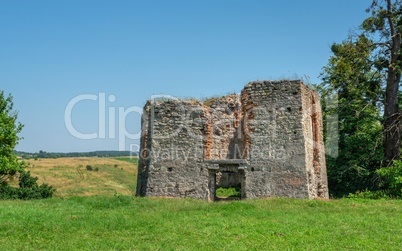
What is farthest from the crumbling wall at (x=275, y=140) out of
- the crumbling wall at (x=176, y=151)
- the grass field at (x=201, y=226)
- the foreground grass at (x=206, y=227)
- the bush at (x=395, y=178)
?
the bush at (x=395, y=178)

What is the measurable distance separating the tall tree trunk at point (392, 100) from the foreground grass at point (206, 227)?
708 cm

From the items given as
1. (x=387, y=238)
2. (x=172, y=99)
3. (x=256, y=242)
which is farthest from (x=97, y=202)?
(x=387, y=238)

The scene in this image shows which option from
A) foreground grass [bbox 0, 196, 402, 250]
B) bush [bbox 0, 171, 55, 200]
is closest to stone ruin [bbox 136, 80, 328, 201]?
foreground grass [bbox 0, 196, 402, 250]

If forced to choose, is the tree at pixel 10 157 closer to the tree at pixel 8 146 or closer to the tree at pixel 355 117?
the tree at pixel 8 146

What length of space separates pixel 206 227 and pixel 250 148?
6825 millimetres

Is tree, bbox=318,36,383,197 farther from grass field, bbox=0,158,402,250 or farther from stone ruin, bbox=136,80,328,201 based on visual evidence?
grass field, bbox=0,158,402,250

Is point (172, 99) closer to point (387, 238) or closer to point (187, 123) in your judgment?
point (187, 123)

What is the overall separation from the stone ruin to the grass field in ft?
4.52

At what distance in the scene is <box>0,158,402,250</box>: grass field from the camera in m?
7.62

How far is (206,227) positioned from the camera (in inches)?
366

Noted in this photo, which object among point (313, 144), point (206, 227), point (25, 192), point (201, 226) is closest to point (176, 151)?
point (313, 144)

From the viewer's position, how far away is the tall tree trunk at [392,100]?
63.2 ft

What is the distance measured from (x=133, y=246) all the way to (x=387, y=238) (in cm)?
497

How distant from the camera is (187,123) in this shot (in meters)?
16.3
